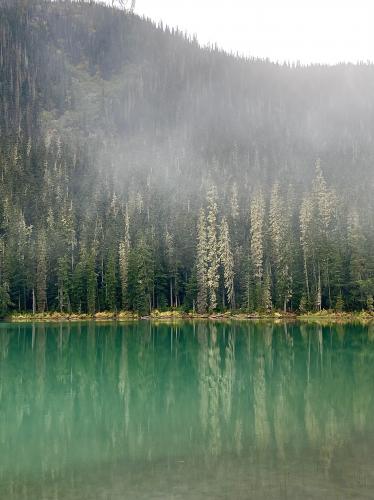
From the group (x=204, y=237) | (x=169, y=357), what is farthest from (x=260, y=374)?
(x=204, y=237)

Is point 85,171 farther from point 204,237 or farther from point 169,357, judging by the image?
point 169,357

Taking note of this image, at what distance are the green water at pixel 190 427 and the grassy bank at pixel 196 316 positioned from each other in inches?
1779

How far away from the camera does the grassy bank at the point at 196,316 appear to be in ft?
278

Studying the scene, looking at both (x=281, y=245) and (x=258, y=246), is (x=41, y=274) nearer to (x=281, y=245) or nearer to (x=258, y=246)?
(x=258, y=246)

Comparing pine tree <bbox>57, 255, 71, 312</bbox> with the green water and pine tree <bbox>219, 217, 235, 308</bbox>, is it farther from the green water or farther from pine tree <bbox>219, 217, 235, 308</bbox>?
the green water

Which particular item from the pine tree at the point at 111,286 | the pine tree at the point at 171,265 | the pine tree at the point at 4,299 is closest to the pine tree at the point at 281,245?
the pine tree at the point at 171,265

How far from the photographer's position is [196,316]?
97062 millimetres

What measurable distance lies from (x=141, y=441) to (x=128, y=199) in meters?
132

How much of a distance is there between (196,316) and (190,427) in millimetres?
77962

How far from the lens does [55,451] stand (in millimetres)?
16641

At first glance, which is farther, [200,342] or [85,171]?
[85,171]

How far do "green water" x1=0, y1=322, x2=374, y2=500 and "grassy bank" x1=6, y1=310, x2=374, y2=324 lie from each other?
45.2m

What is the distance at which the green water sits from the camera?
1351 centimetres

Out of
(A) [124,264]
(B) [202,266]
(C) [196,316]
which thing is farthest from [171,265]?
(C) [196,316]
